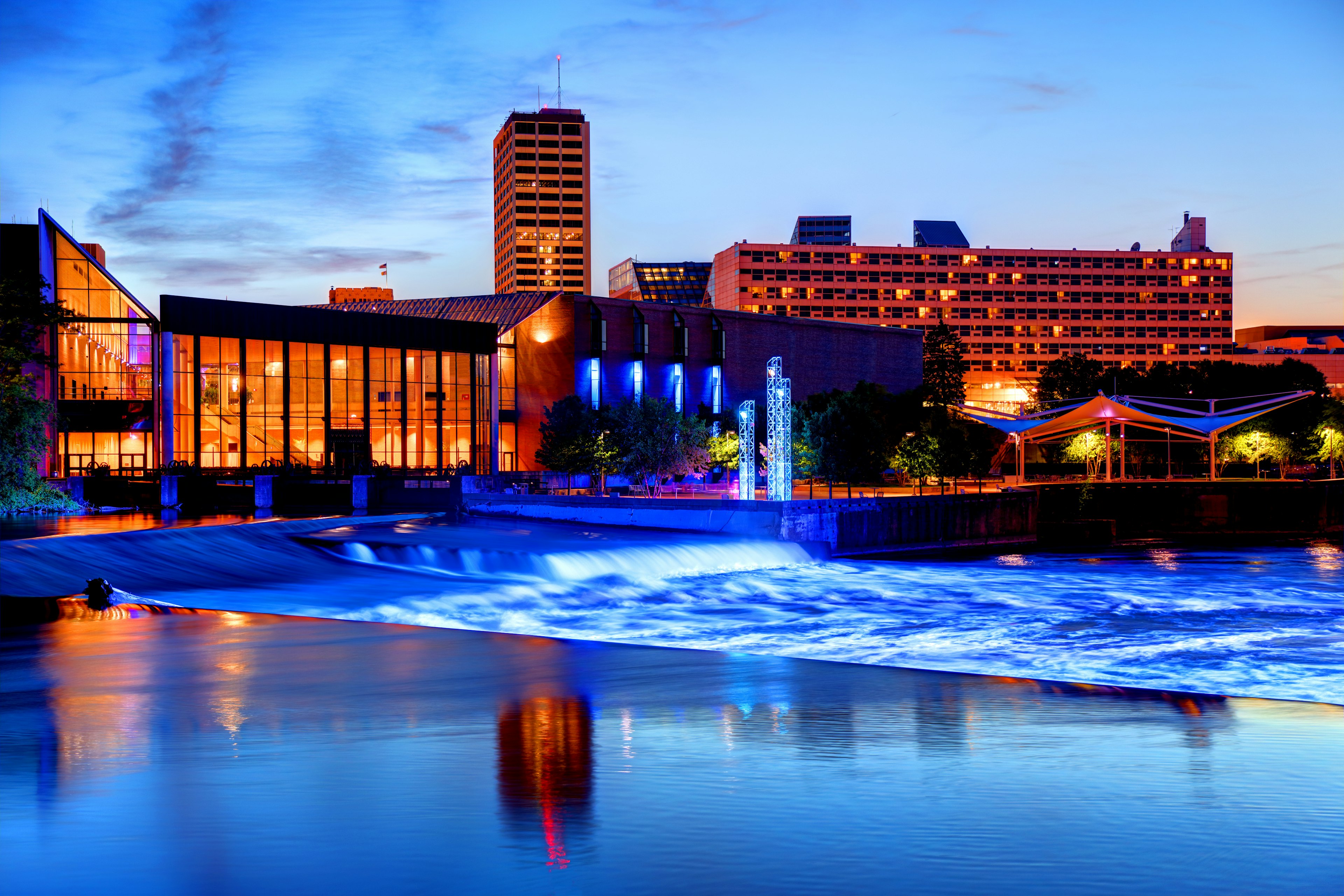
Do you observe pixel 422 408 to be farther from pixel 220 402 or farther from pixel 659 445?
pixel 659 445

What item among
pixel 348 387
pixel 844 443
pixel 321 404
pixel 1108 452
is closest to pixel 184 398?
pixel 321 404

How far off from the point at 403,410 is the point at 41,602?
42.6 meters

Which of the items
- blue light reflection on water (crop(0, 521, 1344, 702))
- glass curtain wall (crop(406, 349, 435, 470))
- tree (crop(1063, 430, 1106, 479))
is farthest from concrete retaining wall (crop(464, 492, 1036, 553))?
tree (crop(1063, 430, 1106, 479))

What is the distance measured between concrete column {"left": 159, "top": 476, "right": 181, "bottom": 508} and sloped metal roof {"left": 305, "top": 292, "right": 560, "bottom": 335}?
1022 inches

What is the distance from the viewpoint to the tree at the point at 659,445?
47625mm

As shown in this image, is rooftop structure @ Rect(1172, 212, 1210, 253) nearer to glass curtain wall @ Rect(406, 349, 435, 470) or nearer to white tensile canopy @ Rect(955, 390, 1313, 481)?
white tensile canopy @ Rect(955, 390, 1313, 481)

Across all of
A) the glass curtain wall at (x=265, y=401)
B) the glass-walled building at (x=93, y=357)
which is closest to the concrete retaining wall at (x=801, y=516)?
the glass curtain wall at (x=265, y=401)

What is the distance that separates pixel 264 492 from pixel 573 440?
15319 mm

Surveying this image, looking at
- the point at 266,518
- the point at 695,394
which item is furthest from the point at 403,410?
the point at 266,518

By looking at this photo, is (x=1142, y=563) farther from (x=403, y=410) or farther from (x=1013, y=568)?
(x=403, y=410)

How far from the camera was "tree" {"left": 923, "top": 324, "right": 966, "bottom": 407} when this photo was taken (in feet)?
444

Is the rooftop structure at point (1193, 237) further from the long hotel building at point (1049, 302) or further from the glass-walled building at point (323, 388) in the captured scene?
the glass-walled building at point (323, 388)

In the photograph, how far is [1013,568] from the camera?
3578 cm

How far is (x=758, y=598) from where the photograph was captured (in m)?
25.2
